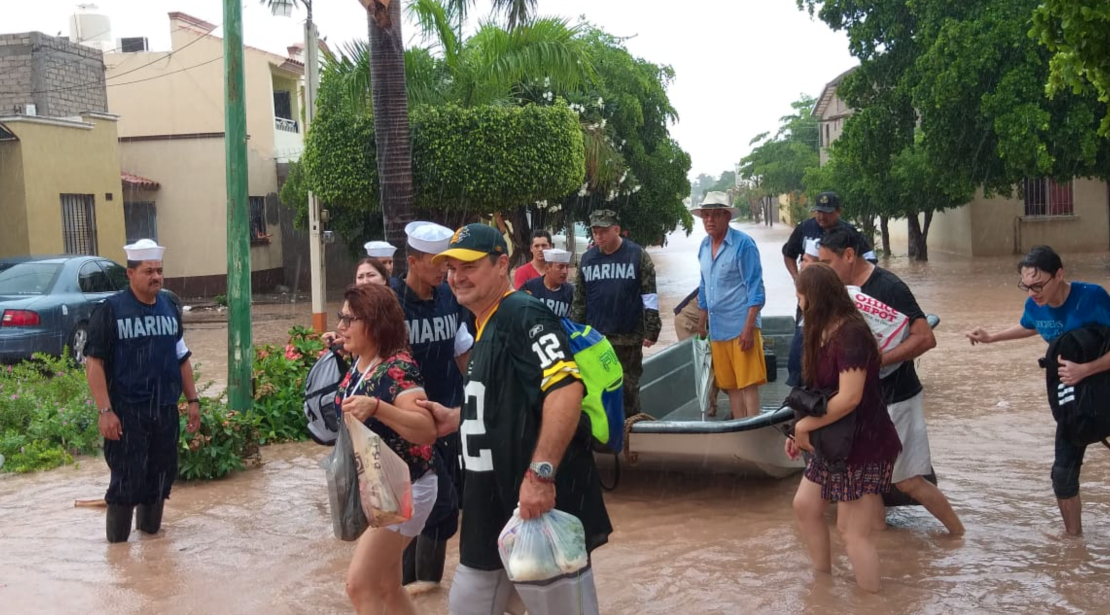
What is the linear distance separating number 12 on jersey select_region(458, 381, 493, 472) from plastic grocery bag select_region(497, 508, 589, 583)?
9.6 inches

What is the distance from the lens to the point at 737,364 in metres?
7.53

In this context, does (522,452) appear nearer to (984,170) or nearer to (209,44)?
(984,170)

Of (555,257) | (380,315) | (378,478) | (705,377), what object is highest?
(555,257)

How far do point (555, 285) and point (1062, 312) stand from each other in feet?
11.8

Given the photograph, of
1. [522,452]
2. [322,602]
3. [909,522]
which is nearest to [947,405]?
[909,522]

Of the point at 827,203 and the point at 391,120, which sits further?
the point at 391,120

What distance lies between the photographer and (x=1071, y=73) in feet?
21.2

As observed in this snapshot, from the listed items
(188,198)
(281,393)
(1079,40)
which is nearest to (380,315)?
(1079,40)

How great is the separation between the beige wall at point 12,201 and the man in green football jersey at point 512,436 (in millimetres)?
20656

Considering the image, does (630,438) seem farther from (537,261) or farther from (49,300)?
(49,300)

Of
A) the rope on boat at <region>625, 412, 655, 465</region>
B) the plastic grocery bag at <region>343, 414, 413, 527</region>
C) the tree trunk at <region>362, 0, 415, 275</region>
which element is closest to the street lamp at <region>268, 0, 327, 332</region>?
the tree trunk at <region>362, 0, 415, 275</region>

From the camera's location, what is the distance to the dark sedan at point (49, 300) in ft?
42.8

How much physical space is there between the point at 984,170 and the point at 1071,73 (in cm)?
1952

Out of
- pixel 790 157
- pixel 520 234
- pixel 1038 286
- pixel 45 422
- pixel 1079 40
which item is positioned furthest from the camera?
pixel 790 157
